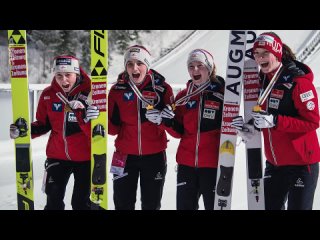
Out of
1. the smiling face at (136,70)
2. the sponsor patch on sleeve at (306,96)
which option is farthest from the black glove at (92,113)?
the sponsor patch on sleeve at (306,96)

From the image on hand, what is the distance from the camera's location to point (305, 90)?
293 centimetres

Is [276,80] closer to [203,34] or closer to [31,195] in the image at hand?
[31,195]

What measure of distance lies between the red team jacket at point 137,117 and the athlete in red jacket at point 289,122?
0.69 meters

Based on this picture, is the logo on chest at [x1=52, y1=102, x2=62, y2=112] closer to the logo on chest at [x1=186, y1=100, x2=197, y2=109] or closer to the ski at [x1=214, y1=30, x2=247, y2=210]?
the logo on chest at [x1=186, y1=100, x2=197, y2=109]

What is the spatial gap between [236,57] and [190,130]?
722mm

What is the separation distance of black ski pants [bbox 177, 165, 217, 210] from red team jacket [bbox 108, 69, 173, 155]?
332 millimetres

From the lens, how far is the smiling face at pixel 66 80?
11.4ft

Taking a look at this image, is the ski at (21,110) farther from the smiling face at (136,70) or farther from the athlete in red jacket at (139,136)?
the smiling face at (136,70)

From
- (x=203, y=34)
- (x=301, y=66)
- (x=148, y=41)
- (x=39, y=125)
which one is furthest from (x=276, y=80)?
(x=148, y=41)

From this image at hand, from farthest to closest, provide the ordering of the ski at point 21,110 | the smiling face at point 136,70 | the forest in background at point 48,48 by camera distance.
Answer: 1. the forest in background at point 48,48
2. the ski at point 21,110
3. the smiling face at point 136,70

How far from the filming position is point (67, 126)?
11.5 feet

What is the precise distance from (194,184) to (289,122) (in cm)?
91

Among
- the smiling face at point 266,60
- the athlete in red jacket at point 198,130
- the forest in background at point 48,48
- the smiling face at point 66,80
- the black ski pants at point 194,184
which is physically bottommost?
the black ski pants at point 194,184
